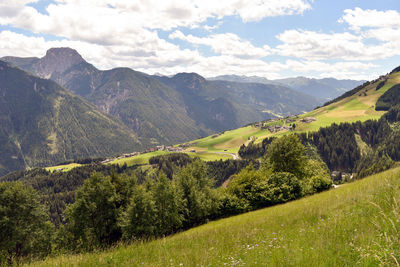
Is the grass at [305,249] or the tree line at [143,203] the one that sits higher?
the grass at [305,249]

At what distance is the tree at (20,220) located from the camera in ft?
159

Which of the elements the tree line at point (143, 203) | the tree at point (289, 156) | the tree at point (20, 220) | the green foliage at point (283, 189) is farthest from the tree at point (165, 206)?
the tree at point (20, 220)

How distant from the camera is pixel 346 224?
7.91 metres

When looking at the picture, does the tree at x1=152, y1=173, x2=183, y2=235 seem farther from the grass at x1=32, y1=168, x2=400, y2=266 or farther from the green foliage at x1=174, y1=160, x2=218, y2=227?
the grass at x1=32, y1=168, x2=400, y2=266

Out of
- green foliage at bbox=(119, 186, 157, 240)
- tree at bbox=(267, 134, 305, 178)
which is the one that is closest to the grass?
green foliage at bbox=(119, 186, 157, 240)

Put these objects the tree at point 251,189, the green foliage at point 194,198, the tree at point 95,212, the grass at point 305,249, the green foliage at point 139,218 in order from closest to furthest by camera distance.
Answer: the grass at point 305,249, the green foliage at point 139,218, the tree at point 95,212, the tree at point 251,189, the green foliage at point 194,198

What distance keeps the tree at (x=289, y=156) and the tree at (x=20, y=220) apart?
62.4 metres

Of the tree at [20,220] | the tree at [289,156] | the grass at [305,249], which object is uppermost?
the grass at [305,249]

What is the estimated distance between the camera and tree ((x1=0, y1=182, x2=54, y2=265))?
4859 centimetres

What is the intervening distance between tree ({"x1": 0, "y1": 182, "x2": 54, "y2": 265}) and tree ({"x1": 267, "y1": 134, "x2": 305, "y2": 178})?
205 feet

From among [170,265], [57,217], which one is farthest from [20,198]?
[57,217]

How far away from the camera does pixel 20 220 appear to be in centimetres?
5228

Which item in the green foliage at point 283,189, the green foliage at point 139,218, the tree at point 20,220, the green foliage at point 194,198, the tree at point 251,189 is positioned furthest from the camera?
the green foliage at point 194,198

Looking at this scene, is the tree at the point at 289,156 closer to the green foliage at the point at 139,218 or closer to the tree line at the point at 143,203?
the tree line at the point at 143,203
